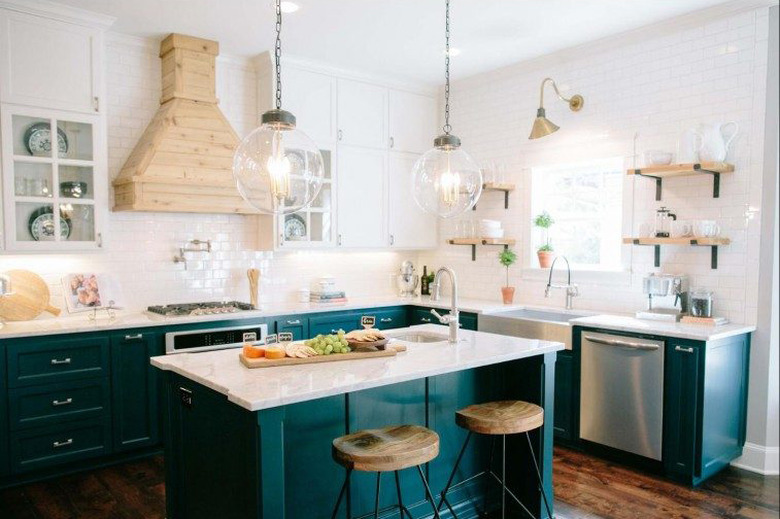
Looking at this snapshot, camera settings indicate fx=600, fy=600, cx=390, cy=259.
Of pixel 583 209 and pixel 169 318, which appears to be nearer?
pixel 169 318

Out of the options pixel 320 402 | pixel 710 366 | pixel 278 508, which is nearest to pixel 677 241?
pixel 710 366

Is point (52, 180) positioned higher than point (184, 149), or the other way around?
point (184, 149)

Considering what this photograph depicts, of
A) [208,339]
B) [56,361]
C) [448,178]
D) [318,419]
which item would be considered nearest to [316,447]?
[318,419]

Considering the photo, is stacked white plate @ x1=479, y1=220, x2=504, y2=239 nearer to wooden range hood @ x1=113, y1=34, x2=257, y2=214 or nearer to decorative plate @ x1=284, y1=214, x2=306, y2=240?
decorative plate @ x1=284, y1=214, x2=306, y2=240

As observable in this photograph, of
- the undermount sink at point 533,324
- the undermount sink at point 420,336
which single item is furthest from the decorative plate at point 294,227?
the undermount sink at point 420,336

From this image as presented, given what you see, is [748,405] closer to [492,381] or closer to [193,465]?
[492,381]

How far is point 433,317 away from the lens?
550 cm

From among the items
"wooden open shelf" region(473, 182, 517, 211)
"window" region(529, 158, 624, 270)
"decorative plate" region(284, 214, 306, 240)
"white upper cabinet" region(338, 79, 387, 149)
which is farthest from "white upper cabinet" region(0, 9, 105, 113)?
"window" region(529, 158, 624, 270)

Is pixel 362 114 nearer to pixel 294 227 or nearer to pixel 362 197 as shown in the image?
pixel 362 197

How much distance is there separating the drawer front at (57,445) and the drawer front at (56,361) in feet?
1.11

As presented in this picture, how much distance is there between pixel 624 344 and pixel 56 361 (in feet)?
12.3

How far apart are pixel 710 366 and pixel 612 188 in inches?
72.6

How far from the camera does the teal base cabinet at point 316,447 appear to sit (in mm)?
2338

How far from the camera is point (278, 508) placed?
231 cm
